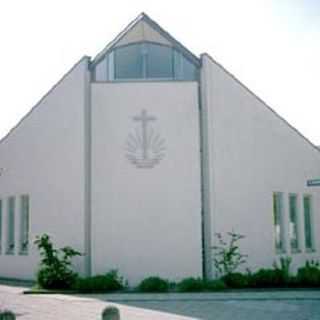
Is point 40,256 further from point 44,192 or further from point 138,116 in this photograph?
point 138,116

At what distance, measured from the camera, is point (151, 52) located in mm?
17094

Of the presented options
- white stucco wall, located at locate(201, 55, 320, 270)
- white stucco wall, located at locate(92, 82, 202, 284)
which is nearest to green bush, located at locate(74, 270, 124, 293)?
white stucco wall, located at locate(92, 82, 202, 284)

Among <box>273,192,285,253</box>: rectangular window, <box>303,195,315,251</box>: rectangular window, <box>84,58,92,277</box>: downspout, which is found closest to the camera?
<box>84,58,92,277</box>: downspout

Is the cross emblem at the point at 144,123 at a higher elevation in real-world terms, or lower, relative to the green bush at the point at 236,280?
higher

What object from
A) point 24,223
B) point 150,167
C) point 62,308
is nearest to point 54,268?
point 62,308

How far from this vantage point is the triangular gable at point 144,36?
16.9 meters

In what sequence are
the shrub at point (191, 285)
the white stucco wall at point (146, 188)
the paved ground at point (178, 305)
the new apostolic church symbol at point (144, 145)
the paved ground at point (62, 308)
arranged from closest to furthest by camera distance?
1. the paved ground at point (62, 308)
2. the paved ground at point (178, 305)
3. the shrub at point (191, 285)
4. the white stucco wall at point (146, 188)
5. the new apostolic church symbol at point (144, 145)

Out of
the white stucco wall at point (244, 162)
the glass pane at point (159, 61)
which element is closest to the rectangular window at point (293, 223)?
the white stucco wall at point (244, 162)

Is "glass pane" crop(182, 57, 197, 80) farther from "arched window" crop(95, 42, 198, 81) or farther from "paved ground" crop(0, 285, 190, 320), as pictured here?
"paved ground" crop(0, 285, 190, 320)

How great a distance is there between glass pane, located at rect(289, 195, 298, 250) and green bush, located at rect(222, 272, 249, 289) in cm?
382

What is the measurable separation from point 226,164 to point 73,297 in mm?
6204

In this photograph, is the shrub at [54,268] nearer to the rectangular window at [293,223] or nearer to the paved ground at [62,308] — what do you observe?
the paved ground at [62,308]

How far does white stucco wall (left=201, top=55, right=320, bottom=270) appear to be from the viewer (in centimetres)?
1627

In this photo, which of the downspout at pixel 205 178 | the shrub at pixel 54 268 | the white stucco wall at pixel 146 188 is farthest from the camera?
the downspout at pixel 205 178
